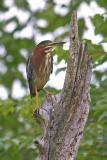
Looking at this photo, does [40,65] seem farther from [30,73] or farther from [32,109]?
[32,109]

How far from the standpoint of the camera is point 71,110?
13.4 feet

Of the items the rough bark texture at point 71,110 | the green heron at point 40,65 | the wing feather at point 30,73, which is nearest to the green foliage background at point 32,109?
the wing feather at point 30,73

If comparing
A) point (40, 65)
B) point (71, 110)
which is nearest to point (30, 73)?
point (40, 65)

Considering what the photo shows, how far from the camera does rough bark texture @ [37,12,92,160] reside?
13.2 feet

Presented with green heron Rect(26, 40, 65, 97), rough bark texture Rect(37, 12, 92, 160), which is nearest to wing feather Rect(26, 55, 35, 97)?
green heron Rect(26, 40, 65, 97)

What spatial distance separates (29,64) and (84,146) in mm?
1008

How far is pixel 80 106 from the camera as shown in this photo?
13.4 ft

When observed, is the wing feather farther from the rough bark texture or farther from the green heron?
the rough bark texture

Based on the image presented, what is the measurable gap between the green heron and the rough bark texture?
2.52ft

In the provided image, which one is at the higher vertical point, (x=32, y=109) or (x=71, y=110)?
(x=32, y=109)

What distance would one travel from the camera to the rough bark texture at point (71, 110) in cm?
402

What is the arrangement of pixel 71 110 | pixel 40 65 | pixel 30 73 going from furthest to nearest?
pixel 30 73 → pixel 40 65 → pixel 71 110

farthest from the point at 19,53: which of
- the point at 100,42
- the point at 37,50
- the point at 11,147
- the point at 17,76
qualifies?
the point at 37,50

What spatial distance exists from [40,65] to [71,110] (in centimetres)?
93
